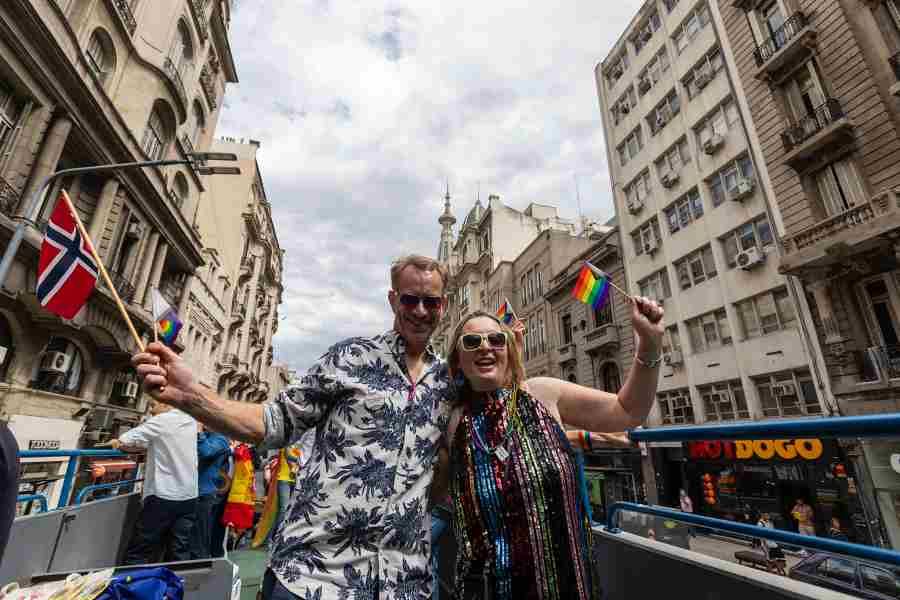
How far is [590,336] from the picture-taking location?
2350cm

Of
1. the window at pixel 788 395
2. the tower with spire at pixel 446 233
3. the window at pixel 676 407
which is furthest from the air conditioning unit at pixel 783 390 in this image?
the tower with spire at pixel 446 233

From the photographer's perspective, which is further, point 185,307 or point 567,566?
point 185,307

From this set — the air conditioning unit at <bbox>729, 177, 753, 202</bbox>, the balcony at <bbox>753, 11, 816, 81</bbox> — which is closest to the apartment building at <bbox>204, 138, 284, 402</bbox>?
the air conditioning unit at <bbox>729, 177, 753, 202</bbox>

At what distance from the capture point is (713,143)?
60.5 feet

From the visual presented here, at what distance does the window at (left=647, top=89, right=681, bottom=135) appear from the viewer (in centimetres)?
2159

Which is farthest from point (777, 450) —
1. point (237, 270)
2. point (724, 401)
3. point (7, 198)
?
point (237, 270)

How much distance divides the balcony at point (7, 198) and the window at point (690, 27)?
26.5 metres

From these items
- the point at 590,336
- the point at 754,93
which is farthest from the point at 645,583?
the point at 590,336

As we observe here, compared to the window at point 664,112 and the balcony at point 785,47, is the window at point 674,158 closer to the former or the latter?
the window at point 664,112

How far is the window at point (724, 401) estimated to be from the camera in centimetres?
1645

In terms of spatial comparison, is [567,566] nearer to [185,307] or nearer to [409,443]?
[409,443]

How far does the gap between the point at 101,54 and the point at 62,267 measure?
16.0 meters

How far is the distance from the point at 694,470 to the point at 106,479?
20.5m

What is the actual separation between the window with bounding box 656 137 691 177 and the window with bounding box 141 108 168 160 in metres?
23.6
